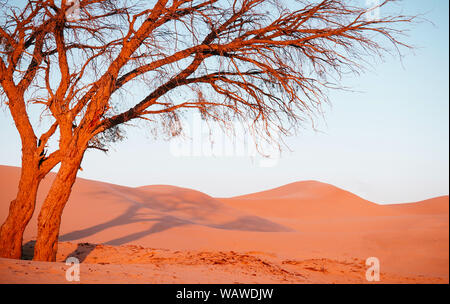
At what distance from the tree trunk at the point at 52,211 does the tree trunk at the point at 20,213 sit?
1.62 ft

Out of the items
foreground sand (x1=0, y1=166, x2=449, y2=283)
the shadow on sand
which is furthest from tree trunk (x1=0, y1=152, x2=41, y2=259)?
the shadow on sand

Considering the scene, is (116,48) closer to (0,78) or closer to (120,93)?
(120,93)

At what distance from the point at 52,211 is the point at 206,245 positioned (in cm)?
853

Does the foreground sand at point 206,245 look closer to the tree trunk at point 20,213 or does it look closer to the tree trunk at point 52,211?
the tree trunk at point 52,211

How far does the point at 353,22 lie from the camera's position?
6.32 meters

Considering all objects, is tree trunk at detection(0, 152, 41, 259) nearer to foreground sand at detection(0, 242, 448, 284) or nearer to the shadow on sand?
foreground sand at detection(0, 242, 448, 284)

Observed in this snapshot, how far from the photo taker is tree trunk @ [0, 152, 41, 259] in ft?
22.0

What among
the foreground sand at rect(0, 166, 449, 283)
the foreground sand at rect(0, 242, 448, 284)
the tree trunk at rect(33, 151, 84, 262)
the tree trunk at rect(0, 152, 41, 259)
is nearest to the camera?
the foreground sand at rect(0, 242, 448, 284)

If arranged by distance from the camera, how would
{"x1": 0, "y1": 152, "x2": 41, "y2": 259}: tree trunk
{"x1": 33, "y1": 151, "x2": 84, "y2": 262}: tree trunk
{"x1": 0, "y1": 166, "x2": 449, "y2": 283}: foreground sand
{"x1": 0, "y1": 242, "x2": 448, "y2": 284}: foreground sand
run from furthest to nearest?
{"x1": 0, "y1": 152, "x2": 41, "y2": 259}: tree trunk, {"x1": 33, "y1": 151, "x2": 84, "y2": 262}: tree trunk, {"x1": 0, "y1": 166, "x2": 449, "y2": 283}: foreground sand, {"x1": 0, "y1": 242, "x2": 448, "y2": 284}: foreground sand

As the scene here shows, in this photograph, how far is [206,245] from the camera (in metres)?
14.3

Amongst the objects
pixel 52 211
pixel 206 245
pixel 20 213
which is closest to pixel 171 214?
pixel 206 245

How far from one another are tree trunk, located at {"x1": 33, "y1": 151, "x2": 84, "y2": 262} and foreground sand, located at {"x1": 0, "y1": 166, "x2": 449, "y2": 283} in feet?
2.91
